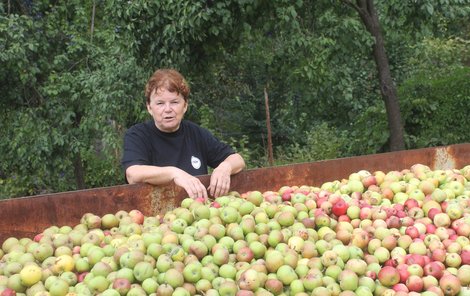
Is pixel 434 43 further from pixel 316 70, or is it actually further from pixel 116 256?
pixel 116 256

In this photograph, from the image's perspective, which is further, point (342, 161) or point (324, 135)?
point (324, 135)

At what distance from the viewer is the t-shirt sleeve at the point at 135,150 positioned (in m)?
3.33

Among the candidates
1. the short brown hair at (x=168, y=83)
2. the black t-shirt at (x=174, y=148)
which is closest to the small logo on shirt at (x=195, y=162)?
the black t-shirt at (x=174, y=148)

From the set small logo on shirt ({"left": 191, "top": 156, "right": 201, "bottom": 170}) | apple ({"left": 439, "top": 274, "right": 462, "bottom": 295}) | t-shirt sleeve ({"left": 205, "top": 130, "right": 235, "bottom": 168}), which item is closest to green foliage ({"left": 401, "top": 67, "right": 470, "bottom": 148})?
t-shirt sleeve ({"left": 205, "top": 130, "right": 235, "bottom": 168})

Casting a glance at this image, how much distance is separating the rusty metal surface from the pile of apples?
115 mm

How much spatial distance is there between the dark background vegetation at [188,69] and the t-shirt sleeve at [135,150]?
6.36ft

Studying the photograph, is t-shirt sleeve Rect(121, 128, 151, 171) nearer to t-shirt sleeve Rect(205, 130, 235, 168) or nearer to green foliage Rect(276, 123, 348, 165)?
t-shirt sleeve Rect(205, 130, 235, 168)

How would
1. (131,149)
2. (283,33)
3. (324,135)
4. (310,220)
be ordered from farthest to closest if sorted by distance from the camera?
(324,135)
(283,33)
(131,149)
(310,220)

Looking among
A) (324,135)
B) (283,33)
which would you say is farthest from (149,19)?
(324,135)

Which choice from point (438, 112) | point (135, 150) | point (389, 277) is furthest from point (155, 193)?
point (438, 112)

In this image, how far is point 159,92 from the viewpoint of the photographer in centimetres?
338

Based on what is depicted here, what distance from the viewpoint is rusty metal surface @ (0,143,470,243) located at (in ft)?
9.60

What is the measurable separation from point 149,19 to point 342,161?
8.94 feet

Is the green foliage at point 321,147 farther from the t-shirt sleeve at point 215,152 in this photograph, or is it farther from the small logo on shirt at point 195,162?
the small logo on shirt at point 195,162
